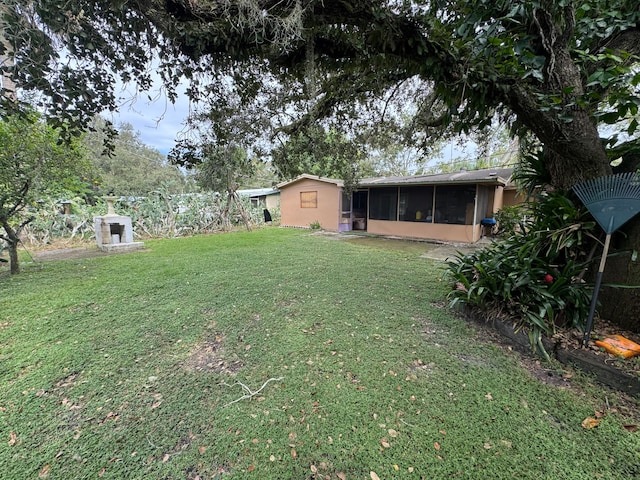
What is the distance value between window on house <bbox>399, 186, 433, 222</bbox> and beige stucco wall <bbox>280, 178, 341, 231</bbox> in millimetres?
2709

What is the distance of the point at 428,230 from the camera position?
9.30 metres

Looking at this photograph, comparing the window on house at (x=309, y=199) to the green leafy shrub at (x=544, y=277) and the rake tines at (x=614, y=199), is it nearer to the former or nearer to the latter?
the green leafy shrub at (x=544, y=277)

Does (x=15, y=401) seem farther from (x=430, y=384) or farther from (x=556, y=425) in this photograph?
(x=556, y=425)

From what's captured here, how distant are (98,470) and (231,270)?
13.1 ft

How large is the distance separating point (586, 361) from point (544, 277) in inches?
32.9

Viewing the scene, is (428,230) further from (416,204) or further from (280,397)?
(280,397)

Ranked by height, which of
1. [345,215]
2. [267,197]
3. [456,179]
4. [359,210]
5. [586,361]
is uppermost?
[267,197]

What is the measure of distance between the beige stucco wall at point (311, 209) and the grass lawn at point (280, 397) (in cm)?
791

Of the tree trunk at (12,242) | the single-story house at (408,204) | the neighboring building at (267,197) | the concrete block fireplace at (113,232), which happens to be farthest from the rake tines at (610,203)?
the neighboring building at (267,197)

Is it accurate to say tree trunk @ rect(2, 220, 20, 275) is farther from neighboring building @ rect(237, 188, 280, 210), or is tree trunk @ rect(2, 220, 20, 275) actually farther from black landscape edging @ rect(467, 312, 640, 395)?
neighboring building @ rect(237, 188, 280, 210)

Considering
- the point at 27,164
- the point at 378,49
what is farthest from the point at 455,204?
the point at 27,164

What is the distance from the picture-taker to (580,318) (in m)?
2.51

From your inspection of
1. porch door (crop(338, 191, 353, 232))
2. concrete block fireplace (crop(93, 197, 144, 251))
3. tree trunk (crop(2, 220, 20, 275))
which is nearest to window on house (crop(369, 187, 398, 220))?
porch door (crop(338, 191, 353, 232))

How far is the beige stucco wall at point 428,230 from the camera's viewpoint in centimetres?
860
